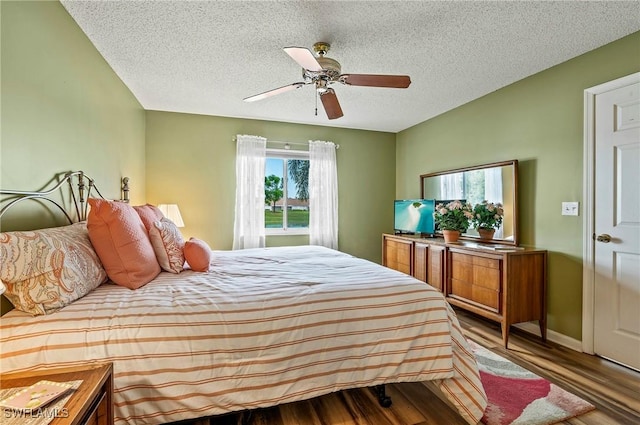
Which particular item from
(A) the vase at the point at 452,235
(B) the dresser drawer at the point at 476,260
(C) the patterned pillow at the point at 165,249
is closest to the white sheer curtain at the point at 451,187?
(A) the vase at the point at 452,235

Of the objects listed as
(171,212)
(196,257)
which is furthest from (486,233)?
(171,212)

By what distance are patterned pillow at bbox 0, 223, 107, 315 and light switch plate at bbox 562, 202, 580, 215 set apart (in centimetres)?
353

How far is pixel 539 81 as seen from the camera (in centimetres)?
287

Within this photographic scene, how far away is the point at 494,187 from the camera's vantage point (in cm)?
322

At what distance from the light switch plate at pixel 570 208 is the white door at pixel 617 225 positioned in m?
0.13

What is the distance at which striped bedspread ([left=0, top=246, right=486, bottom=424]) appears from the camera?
129cm

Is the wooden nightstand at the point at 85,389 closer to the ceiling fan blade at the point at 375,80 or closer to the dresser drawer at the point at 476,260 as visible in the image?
the ceiling fan blade at the point at 375,80

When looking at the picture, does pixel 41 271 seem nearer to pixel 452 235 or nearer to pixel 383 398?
pixel 383 398

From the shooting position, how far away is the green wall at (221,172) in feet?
13.0

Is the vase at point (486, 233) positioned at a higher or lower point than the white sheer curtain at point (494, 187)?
lower

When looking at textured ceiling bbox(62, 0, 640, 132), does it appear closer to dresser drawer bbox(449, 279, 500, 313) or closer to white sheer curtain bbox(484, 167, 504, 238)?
white sheer curtain bbox(484, 167, 504, 238)

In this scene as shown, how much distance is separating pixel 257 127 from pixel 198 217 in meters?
1.50

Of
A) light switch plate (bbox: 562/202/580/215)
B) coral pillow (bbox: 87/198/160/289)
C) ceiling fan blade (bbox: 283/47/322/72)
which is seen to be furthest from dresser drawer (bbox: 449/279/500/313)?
coral pillow (bbox: 87/198/160/289)

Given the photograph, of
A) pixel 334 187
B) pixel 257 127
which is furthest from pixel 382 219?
pixel 257 127
